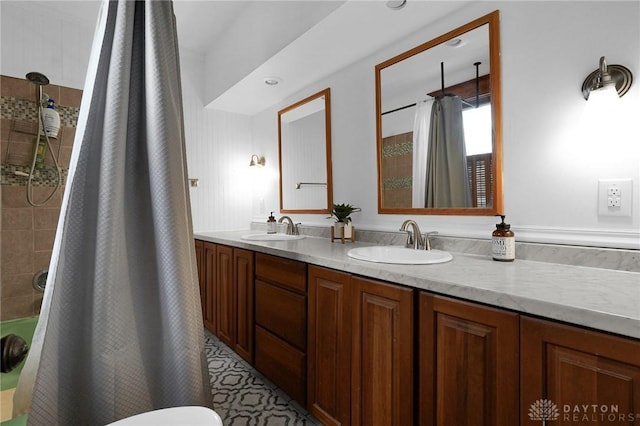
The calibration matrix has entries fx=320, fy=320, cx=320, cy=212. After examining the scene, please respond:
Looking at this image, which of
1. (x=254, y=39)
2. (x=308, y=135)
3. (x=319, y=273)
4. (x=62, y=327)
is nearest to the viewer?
(x=62, y=327)

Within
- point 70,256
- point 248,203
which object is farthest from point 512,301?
point 248,203

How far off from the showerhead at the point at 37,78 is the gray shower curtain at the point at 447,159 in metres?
2.86

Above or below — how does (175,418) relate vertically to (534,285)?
below

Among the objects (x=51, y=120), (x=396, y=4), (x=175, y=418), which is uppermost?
(x=396, y=4)

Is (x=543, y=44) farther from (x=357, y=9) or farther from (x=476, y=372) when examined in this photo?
(x=476, y=372)

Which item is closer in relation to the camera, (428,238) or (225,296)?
(428,238)

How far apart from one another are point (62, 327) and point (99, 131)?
55 centimetres

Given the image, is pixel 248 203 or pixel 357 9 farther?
pixel 248 203

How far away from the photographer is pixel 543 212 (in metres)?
1.35

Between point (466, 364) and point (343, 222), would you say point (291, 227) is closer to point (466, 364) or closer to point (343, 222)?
point (343, 222)

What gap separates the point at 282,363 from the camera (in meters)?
1.82

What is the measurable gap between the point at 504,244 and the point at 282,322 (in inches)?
47.0

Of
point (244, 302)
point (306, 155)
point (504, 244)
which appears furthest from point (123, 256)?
point (306, 155)

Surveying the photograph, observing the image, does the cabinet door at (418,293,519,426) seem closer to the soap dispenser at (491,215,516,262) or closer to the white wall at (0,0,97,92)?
the soap dispenser at (491,215,516,262)
